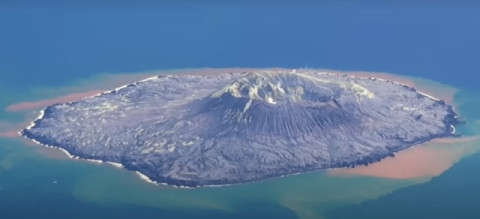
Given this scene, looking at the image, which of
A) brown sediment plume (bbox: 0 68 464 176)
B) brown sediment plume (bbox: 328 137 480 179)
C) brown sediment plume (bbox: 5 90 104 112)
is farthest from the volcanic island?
brown sediment plume (bbox: 5 90 104 112)

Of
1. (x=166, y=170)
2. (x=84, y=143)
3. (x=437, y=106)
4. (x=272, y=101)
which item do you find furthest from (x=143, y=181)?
(x=437, y=106)

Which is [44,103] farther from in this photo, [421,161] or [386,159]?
[421,161]

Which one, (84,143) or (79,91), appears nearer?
(84,143)

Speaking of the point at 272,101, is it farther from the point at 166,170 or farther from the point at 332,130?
the point at 166,170

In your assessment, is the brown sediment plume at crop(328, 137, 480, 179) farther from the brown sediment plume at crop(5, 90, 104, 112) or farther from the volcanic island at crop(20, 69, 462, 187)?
the brown sediment plume at crop(5, 90, 104, 112)

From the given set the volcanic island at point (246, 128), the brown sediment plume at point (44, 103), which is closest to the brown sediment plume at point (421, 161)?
the volcanic island at point (246, 128)

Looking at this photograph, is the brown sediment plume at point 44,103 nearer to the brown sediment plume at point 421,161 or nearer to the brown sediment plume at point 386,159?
the brown sediment plume at point 386,159
